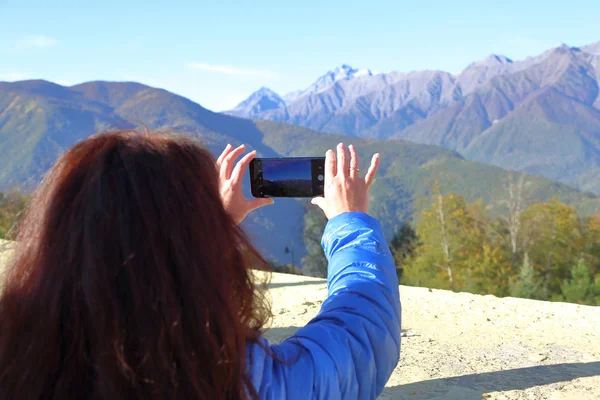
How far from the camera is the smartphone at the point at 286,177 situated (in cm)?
196

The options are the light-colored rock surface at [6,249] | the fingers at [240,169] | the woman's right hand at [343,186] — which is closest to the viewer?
the light-colored rock surface at [6,249]

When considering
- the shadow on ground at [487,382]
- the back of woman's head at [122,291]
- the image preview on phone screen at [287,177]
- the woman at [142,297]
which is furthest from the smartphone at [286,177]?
the shadow on ground at [487,382]

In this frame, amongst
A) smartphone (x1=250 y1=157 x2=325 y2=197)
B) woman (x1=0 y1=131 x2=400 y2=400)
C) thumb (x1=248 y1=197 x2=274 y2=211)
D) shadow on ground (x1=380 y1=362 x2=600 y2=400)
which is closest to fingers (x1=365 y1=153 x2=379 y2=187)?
smartphone (x1=250 y1=157 x2=325 y2=197)

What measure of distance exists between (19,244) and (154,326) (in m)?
0.39

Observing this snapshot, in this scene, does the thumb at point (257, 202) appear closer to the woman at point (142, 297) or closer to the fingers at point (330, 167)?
the fingers at point (330, 167)

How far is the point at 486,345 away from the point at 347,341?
6099mm

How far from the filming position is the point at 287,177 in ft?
6.72

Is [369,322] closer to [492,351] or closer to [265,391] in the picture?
[265,391]

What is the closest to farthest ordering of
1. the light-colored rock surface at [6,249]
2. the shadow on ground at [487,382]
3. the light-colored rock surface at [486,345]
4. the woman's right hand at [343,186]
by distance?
the light-colored rock surface at [6,249], the woman's right hand at [343,186], the shadow on ground at [487,382], the light-colored rock surface at [486,345]

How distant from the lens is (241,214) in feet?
6.30

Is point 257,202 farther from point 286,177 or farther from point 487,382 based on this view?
point 487,382

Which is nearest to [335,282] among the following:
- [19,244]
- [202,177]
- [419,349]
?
[202,177]

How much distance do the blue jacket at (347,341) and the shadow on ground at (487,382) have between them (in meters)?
4.19

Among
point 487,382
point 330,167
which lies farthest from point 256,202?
point 487,382
